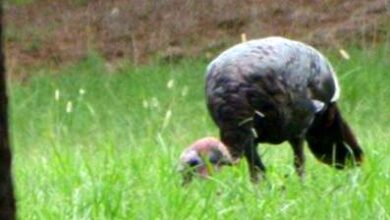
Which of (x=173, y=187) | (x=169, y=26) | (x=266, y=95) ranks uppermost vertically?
(x=266, y=95)

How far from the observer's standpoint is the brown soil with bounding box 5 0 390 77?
1598 cm

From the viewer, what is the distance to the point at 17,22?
698 inches

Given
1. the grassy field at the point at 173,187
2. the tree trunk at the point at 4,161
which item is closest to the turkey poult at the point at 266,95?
the grassy field at the point at 173,187

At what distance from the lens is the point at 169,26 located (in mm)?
16953

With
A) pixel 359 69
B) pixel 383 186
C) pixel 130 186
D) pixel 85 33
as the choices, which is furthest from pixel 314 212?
pixel 85 33

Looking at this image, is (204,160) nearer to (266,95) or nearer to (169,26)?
(266,95)

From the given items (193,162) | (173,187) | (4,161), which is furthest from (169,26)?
(4,161)

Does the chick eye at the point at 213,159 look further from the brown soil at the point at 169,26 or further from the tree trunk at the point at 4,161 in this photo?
the brown soil at the point at 169,26

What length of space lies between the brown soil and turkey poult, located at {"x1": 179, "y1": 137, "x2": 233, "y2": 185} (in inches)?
346

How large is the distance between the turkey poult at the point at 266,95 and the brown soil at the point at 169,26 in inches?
335

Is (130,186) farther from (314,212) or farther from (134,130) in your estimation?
(134,130)

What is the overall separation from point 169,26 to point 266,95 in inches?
411

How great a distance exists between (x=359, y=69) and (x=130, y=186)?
7033mm

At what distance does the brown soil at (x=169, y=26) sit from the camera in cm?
1598
